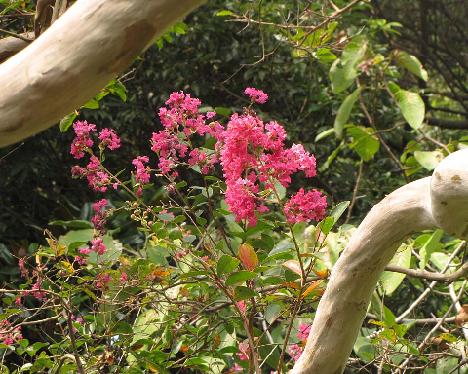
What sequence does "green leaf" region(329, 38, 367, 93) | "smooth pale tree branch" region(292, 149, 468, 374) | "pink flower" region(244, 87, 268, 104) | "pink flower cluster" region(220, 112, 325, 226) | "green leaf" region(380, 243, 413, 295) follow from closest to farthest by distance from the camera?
1. "smooth pale tree branch" region(292, 149, 468, 374)
2. "pink flower cluster" region(220, 112, 325, 226)
3. "pink flower" region(244, 87, 268, 104)
4. "green leaf" region(380, 243, 413, 295)
5. "green leaf" region(329, 38, 367, 93)

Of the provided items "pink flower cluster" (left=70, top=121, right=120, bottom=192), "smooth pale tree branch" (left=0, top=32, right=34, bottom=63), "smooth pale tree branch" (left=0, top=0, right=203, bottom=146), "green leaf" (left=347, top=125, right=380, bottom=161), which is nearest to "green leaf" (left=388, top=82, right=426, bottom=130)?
"green leaf" (left=347, top=125, right=380, bottom=161)

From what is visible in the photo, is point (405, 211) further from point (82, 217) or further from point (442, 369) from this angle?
point (82, 217)

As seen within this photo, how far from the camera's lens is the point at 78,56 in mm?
934

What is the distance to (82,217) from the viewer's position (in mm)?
3834

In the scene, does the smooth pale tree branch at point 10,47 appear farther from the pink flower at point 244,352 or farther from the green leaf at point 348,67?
the green leaf at point 348,67

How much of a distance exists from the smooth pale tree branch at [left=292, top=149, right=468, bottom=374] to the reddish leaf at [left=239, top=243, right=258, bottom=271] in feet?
0.93

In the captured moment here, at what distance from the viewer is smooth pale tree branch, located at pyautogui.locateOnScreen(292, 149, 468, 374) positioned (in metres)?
1.17

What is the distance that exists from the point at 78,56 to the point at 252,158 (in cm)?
57

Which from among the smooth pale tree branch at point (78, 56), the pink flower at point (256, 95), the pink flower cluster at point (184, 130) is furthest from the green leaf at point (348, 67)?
the smooth pale tree branch at point (78, 56)

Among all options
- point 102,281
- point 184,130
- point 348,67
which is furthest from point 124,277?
point 348,67

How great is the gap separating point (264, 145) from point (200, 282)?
0.56 metres

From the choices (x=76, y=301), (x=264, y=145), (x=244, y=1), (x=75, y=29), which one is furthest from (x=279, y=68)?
(x=75, y=29)

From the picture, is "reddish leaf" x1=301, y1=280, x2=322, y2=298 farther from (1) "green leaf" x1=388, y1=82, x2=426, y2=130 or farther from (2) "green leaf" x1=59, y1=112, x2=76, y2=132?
(1) "green leaf" x1=388, y1=82, x2=426, y2=130

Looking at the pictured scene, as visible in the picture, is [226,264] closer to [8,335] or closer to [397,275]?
[397,275]
